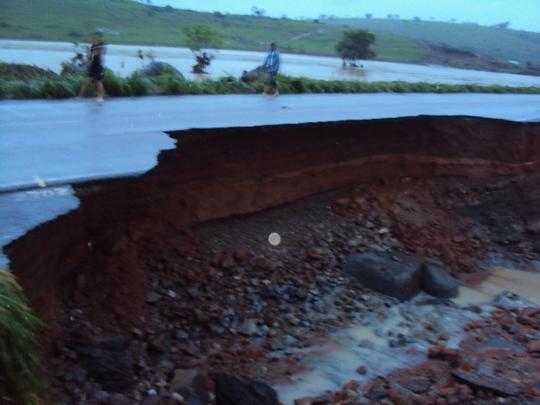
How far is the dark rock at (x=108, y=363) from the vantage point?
498 cm

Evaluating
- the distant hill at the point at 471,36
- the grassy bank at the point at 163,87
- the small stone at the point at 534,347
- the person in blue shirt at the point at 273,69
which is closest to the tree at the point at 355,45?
the grassy bank at the point at 163,87

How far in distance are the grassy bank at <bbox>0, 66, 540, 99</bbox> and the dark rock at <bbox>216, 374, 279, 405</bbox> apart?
9.60 meters

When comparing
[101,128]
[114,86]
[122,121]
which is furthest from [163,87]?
[101,128]

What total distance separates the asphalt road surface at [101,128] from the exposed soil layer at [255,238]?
1.03ft

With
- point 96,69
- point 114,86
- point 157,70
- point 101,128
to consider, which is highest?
point 157,70

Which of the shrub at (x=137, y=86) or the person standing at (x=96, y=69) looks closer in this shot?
the person standing at (x=96, y=69)

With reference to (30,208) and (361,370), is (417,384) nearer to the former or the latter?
(361,370)

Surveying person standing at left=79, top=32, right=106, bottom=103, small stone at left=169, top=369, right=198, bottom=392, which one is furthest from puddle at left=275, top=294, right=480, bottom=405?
person standing at left=79, top=32, right=106, bottom=103

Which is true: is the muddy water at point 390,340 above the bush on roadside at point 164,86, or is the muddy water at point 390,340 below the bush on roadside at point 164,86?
below

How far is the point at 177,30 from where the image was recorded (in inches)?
2347

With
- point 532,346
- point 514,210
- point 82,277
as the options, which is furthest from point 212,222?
point 514,210

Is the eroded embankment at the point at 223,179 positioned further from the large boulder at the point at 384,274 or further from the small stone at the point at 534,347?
the small stone at the point at 534,347

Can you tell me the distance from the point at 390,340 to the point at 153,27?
55631mm

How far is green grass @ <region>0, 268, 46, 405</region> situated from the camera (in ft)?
10.7
